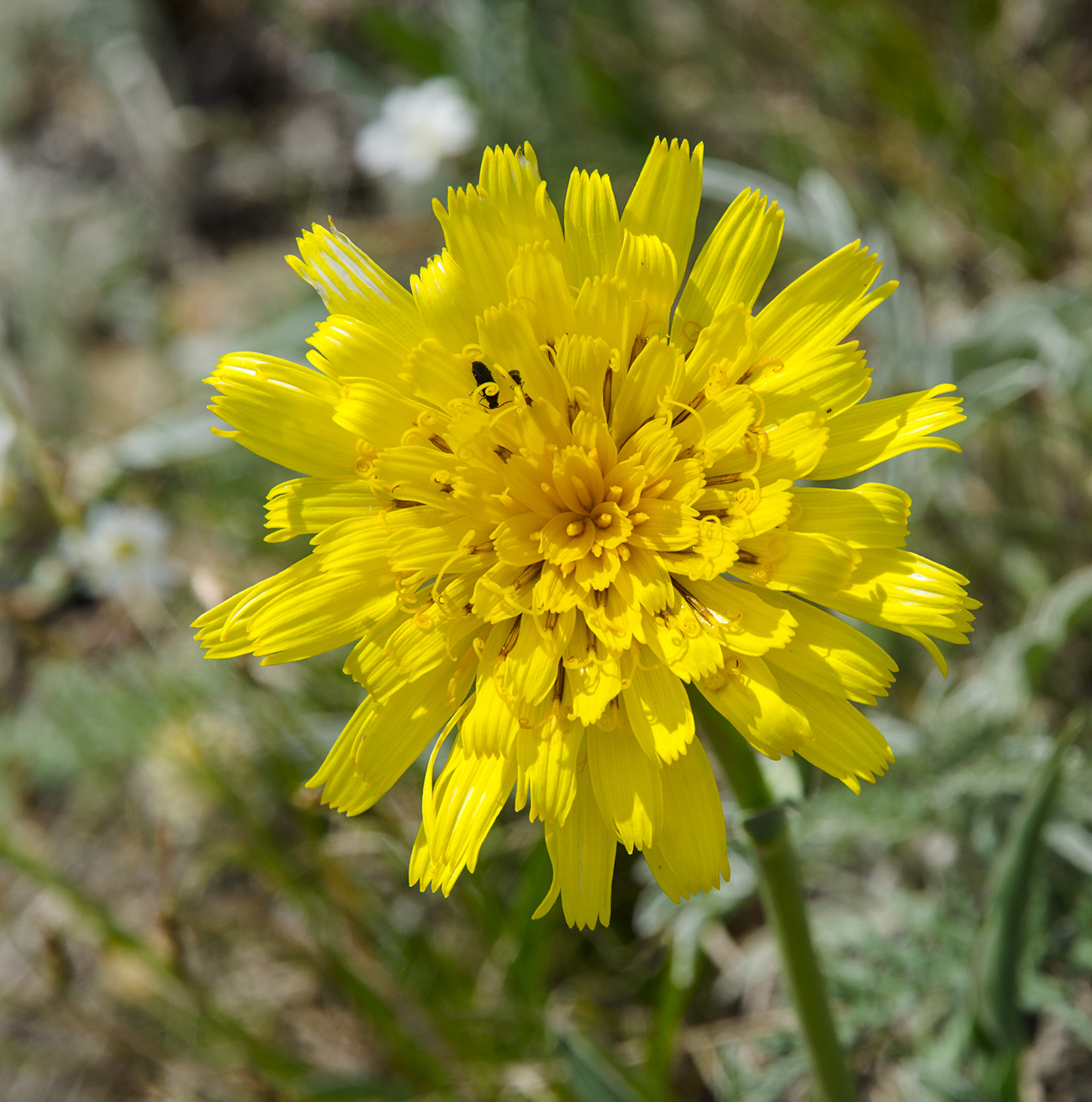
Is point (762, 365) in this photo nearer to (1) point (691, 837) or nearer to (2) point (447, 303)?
(2) point (447, 303)

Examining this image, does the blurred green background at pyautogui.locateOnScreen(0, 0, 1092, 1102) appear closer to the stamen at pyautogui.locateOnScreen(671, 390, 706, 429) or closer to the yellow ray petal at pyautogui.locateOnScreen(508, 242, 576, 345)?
the stamen at pyautogui.locateOnScreen(671, 390, 706, 429)

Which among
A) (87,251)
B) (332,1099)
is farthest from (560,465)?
(87,251)

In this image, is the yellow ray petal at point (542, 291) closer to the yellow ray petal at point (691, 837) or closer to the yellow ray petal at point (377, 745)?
the yellow ray petal at point (377, 745)

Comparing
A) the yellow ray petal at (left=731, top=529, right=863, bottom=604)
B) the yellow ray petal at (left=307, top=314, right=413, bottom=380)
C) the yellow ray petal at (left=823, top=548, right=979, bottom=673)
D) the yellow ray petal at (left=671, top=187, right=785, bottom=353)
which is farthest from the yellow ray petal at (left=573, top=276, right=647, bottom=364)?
the yellow ray petal at (left=823, top=548, right=979, bottom=673)

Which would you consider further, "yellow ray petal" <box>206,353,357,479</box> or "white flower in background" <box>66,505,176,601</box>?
"white flower in background" <box>66,505,176,601</box>

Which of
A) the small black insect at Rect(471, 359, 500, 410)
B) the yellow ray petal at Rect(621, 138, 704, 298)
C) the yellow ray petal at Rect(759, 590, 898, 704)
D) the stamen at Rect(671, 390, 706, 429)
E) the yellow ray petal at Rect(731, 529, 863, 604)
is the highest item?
the yellow ray petal at Rect(621, 138, 704, 298)

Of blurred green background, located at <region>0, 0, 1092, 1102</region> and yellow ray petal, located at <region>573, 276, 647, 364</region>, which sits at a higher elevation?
yellow ray petal, located at <region>573, 276, 647, 364</region>

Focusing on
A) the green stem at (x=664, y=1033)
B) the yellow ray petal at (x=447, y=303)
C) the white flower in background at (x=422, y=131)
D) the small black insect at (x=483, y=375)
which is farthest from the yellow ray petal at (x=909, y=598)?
the white flower in background at (x=422, y=131)
